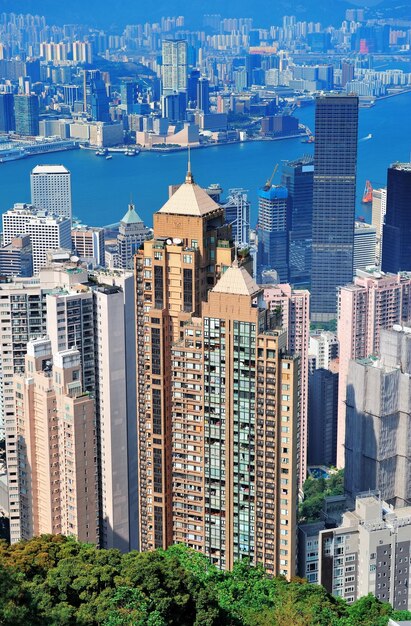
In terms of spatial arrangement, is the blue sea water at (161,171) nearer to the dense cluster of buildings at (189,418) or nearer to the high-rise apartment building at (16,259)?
the high-rise apartment building at (16,259)

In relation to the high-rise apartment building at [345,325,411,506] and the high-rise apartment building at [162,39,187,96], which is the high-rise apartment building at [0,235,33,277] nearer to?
the high-rise apartment building at [345,325,411,506]

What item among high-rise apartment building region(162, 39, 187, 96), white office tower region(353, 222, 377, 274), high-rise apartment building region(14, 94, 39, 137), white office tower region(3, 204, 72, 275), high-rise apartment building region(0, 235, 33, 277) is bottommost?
white office tower region(353, 222, 377, 274)

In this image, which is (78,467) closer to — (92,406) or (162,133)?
(92,406)

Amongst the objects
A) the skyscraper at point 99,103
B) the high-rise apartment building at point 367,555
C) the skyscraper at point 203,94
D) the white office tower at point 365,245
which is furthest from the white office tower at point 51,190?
the high-rise apartment building at point 367,555

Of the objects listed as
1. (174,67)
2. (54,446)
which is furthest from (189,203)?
(174,67)

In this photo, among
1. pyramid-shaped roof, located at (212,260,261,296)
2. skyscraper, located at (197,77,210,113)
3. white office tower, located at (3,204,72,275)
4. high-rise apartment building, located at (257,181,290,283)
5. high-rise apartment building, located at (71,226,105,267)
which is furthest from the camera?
skyscraper, located at (197,77,210,113)

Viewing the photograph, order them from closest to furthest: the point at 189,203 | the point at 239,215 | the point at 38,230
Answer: the point at 189,203
the point at 38,230
the point at 239,215

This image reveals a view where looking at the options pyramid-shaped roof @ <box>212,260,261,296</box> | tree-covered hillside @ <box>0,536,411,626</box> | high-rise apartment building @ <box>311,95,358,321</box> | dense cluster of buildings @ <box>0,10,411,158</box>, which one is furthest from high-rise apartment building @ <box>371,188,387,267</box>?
tree-covered hillside @ <box>0,536,411,626</box>

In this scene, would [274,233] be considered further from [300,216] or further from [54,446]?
[54,446]
